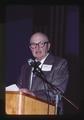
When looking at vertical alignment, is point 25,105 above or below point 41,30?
below

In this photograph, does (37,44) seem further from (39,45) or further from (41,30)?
(41,30)

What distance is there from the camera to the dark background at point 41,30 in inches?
324

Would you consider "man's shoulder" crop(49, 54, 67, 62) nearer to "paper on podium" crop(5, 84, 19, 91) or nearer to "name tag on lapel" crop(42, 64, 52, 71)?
"name tag on lapel" crop(42, 64, 52, 71)

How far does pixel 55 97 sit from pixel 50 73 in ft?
0.72

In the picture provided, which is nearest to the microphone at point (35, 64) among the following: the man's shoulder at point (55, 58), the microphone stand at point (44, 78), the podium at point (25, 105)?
the microphone stand at point (44, 78)

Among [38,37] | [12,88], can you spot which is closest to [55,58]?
[38,37]

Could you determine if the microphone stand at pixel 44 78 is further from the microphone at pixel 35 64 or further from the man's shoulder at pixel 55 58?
the man's shoulder at pixel 55 58

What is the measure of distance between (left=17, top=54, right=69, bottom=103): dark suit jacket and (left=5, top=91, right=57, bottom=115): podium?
0.13 m

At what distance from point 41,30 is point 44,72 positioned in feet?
1.19

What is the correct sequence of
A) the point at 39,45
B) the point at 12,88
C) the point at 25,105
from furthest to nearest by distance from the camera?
1. the point at 39,45
2. the point at 12,88
3. the point at 25,105

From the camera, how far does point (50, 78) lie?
8.23 m

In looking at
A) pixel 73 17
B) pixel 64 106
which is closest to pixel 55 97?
pixel 64 106

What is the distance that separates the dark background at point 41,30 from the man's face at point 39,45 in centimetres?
4

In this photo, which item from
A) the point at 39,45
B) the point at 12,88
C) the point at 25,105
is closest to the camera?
the point at 25,105
